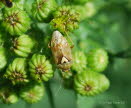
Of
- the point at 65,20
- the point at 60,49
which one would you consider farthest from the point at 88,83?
the point at 65,20

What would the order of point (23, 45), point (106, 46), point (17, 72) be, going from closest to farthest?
point (17, 72) → point (23, 45) → point (106, 46)

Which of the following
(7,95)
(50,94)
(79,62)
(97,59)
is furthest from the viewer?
(97,59)

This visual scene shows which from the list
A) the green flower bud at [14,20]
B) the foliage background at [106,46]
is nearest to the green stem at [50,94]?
the foliage background at [106,46]

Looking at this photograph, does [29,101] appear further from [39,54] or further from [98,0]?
[98,0]

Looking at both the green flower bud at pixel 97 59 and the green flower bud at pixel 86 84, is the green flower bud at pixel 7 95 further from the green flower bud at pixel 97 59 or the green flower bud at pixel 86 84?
the green flower bud at pixel 97 59

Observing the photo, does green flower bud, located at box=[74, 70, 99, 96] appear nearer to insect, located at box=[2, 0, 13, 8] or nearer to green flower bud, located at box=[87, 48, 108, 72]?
green flower bud, located at box=[87, 48, 108, 72]

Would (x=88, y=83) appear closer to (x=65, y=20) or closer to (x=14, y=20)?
(x=65, y=20)
